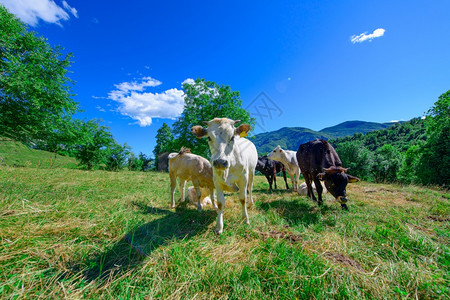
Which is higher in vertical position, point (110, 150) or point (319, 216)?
point (110, 150)

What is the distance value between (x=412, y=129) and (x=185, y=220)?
116 m

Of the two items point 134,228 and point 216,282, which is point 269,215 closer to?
point 216,282

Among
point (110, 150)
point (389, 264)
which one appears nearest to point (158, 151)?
point (110, 150)

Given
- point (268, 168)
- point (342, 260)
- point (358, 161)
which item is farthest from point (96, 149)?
point (358, 161)

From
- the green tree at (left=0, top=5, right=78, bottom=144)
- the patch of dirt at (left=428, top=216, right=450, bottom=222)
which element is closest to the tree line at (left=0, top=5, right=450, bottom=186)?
the green tree at (left=0, top=5, right=78, bottom=144)

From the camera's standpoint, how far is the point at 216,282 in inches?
74.2

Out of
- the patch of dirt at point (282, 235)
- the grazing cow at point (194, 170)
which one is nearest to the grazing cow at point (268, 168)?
the grazing cow at point (194, 170)

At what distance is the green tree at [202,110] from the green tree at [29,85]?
1255 centimetres

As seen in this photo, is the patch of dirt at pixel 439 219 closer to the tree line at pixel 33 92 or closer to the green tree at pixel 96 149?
the tree line at pixel 33 92

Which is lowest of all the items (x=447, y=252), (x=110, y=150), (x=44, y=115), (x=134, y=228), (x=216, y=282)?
(x=447, y=252)

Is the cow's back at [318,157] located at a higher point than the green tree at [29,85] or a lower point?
lower

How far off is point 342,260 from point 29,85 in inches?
790

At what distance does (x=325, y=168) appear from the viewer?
5.17 m

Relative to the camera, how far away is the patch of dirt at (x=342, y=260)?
2.22 metres
